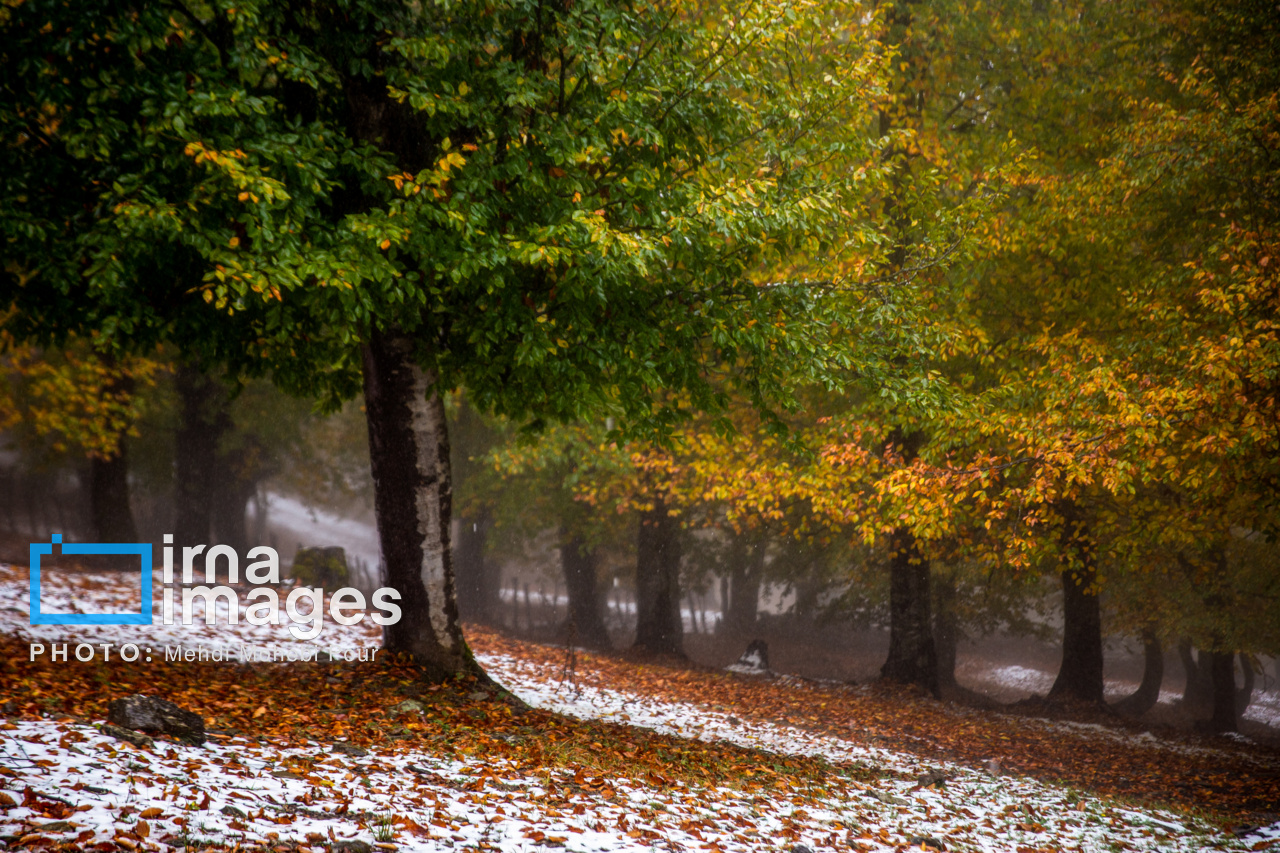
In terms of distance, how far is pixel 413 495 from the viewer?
826cm

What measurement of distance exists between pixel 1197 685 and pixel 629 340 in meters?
24.3

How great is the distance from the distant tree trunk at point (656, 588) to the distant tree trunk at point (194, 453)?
11221mm

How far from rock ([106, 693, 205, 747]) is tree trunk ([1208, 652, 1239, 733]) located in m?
19.6

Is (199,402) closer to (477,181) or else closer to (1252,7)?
(477,181)

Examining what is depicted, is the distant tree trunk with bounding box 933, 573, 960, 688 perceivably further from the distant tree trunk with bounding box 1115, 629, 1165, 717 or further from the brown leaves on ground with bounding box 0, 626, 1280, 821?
the brown leaves on ground with bounding box 0, 626, 1280, 821

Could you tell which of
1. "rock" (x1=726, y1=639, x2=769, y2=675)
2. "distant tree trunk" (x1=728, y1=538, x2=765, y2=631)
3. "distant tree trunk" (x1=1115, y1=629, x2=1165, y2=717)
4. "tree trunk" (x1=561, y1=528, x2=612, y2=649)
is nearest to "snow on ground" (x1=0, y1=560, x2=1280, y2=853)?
"rock" (x1=726, y1=639, x2=769, y2=675)

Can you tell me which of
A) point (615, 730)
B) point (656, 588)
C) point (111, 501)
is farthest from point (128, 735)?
point (656, 588)

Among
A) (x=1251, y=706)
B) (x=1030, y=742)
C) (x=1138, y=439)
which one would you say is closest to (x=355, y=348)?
(x=1138, y=439)

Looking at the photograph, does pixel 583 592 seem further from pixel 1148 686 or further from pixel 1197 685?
pixel 1197 685

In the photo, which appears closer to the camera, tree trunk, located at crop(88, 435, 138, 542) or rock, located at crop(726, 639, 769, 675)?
tree trunk, located at crop(88, 435, 138, 542)

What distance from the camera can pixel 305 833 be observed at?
4363mm

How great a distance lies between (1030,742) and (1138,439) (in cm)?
647

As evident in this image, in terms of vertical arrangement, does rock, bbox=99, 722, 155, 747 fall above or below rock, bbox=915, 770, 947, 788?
above

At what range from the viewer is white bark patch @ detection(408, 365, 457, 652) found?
8.25 m
